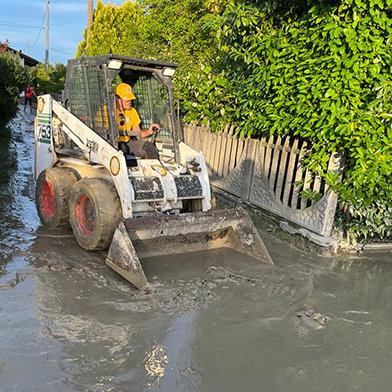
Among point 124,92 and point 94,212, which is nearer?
point 94,212

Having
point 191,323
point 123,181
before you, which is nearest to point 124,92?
point 123,181

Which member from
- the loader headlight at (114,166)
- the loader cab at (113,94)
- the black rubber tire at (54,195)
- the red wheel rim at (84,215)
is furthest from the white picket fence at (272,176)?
the black rubber tire at (54,195)

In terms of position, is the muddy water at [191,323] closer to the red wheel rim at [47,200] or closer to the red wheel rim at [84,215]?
the red wheel rim at [84,215]

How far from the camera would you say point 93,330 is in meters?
4.28

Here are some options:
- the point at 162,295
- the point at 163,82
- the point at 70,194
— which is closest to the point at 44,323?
the point at 162,295

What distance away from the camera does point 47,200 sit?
288 inches

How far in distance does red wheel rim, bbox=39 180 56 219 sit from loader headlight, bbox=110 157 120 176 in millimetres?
1509

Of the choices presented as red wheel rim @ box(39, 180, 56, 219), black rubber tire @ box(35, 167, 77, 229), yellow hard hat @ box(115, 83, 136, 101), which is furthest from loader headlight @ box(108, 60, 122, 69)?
red wheel rim @ box(39, 180, 56, 219)

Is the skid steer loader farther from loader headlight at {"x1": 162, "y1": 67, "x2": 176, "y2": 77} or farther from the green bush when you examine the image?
the green bush

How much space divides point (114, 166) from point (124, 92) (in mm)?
1422

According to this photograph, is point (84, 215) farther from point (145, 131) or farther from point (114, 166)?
point (145, 131)

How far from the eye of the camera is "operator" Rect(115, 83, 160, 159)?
668 centimetres

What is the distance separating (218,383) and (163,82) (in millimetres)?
4788

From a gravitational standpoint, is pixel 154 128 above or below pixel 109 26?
below
